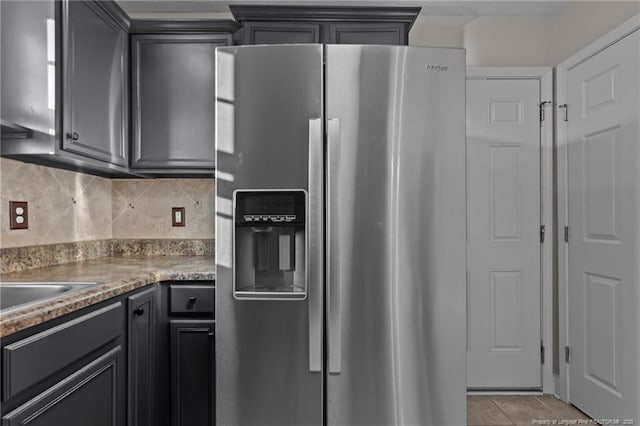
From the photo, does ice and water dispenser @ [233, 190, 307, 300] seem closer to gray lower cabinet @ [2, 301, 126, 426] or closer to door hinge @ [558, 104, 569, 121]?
gray lower cabinet @ [2, 301, 126, 426]

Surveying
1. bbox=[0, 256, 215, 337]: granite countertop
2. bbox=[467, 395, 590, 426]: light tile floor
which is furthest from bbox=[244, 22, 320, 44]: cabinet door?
bbox=[467, 395, 590, 426]: light tile floor

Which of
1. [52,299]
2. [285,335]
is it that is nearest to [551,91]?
[285,335]

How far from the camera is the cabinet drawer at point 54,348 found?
3.51 feet

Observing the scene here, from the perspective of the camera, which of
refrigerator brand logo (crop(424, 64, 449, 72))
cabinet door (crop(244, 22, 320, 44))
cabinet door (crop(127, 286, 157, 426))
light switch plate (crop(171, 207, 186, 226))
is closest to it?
cabinet door (crop(127, 286, 157, 426))

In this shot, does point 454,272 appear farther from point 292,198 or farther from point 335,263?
point 292,198

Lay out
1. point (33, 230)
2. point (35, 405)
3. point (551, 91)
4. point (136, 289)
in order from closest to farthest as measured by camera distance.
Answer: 1. point (35, 405)
2. point (136, 289)
3. point (33, 230)
4. point (551, 91)

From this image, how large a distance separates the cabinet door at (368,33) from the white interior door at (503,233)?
0.85m

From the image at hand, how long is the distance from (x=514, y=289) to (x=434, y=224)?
1.41 metres

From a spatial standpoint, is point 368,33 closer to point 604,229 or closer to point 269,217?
point 269,217

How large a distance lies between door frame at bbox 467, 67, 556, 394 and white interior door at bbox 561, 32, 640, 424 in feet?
0.55

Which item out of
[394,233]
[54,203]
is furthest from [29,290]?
[394,233]

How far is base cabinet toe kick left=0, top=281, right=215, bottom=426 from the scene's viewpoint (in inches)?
44.8

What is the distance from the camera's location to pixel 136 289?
5.80 ft

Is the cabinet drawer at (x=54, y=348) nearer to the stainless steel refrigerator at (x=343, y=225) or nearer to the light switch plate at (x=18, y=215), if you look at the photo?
the stainless steel refrigerator at (x=343, y=225)
